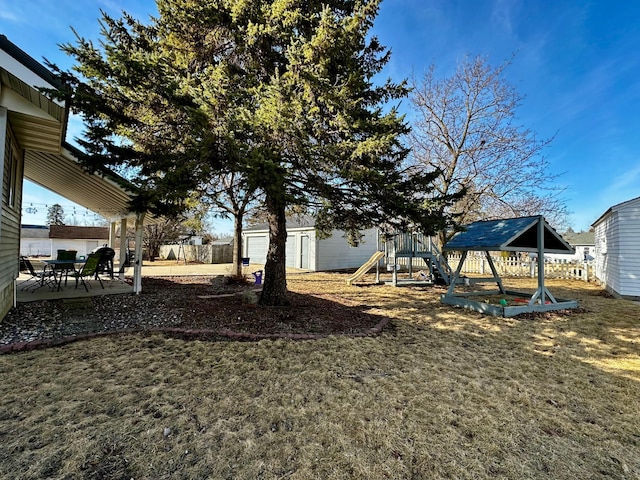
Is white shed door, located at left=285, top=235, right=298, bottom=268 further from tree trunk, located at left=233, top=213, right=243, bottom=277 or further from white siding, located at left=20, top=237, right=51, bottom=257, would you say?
white siding, located at left=20, top=237, right=51, bottom=257

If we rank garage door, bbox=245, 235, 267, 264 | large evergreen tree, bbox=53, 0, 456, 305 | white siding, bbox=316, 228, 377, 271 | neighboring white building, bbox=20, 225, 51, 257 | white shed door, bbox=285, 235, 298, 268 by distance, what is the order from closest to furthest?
large evergreen tree, bbox=53, 0, 456, 305, white siding, bbox=316, 228, 377, 271, white shed door, bbox=285, 235, 298, 268, garage door, bbox=245, 235, 267, 264, neighboring white building, bbox=20, 225, 51, 257

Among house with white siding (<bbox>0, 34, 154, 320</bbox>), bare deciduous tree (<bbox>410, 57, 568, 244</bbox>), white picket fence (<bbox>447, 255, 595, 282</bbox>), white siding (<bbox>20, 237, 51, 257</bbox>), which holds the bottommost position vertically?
white picket fence (<bbox>447, 255, 595, 282</bbox>)

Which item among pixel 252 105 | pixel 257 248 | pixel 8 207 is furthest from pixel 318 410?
pixel 257 248

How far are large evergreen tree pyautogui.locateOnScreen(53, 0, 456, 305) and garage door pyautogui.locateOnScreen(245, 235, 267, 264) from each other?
658 inches

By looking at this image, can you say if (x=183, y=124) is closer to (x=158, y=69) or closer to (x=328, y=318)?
(x=158, y=69)

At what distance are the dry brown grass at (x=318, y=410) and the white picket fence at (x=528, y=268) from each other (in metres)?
12.4

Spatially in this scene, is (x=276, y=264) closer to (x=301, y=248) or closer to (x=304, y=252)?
(x=304, y=252)

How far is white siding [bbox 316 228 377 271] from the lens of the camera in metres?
19.6

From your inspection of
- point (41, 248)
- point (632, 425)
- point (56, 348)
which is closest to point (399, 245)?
point (632, 425)

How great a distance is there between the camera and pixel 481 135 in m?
14.1

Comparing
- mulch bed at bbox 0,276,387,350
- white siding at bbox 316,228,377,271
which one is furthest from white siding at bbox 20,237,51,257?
mulch bed at bbox 0,276,387,350

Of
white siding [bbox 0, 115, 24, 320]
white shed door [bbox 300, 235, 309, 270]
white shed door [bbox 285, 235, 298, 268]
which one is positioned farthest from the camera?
white shed door [bbox 285, 235, 298, 268]

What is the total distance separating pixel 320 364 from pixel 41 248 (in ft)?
148

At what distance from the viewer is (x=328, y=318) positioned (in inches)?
255
